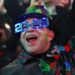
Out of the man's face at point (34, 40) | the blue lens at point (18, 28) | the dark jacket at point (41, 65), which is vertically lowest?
the dark jacket at point (41, 65)

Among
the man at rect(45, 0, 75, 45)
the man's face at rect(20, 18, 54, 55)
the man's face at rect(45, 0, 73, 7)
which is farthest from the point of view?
the man's face at rect(45, 0, 73, 7)

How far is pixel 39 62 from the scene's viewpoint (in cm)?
143

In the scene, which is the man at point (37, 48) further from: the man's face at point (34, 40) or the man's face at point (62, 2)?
the man's face at point (62, 2)

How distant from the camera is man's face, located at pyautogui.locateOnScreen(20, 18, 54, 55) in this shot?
139 cm

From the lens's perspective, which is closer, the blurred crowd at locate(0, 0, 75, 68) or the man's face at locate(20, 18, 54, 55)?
the man's face at locate(20, 18, 54, 55)

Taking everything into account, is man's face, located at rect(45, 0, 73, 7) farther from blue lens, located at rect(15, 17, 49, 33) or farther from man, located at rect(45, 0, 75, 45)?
blue lens, located at rect(15, 17, 49, 33)

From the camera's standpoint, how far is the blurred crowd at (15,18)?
1.64 metres

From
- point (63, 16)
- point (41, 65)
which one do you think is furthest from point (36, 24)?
point (63, 16)

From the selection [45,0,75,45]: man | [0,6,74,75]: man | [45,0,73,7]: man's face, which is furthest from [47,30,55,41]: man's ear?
[45,0,73,7]: man's face

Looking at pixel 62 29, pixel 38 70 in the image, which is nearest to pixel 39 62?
pixel 38 70

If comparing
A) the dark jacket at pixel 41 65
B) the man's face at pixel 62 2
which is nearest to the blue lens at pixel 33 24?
the dark jacket at pixel 41 65

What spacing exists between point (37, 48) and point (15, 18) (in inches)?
11.5

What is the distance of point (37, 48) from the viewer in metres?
1.39

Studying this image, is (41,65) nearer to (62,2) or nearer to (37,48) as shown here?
(37,48)
